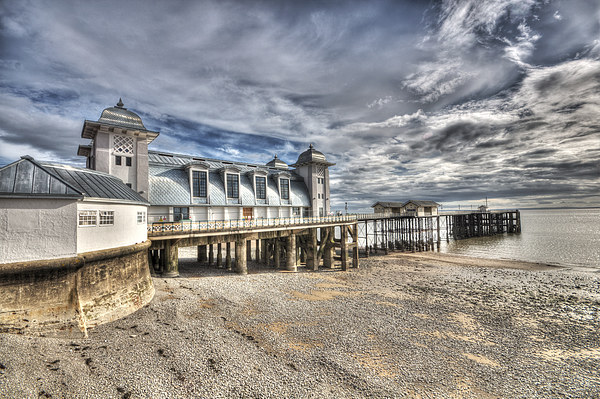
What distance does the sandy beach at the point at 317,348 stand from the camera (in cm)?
768

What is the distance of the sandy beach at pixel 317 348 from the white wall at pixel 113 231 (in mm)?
3398

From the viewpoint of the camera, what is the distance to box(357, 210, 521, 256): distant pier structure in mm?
40719

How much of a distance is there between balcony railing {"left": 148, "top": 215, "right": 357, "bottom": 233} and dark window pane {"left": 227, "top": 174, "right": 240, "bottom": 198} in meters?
4.05

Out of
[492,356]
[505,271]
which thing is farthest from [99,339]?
[505,271]

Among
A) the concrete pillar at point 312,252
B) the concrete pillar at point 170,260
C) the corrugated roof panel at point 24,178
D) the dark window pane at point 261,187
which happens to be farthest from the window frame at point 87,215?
the concrete pillar at point 312,252

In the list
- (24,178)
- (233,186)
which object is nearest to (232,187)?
(233,186)

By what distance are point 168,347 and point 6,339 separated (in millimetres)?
4746

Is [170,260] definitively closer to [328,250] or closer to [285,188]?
[285,188]

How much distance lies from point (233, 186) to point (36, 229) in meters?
16.8

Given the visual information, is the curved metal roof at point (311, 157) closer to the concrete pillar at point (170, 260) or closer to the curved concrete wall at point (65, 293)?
the concrete pillar at point (170, 260)

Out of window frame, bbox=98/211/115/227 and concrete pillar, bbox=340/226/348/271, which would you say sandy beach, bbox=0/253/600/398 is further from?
concrete pillar, bbox=340/226/348/271

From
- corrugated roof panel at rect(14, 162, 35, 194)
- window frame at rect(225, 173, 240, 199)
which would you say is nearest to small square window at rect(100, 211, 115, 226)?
corrugated roof panel at rect(14, 162, 35, 194)

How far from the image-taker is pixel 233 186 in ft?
84.1

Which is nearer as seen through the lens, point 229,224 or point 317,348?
point 317,348
